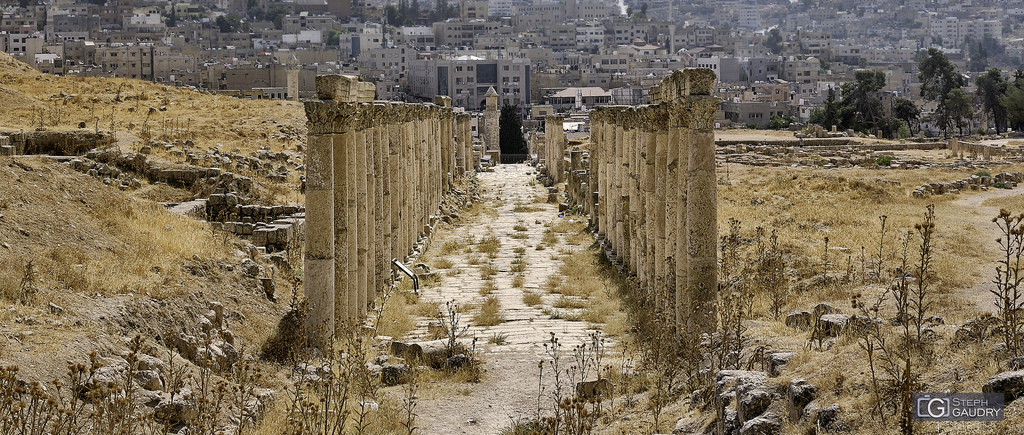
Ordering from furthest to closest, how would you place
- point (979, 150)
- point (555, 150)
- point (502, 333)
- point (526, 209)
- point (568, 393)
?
point (979, 150) < point (555, 150) < point (526, 209) < point (502, 333) < point (568, 393)

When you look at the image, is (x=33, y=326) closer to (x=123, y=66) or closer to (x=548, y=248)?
(x=548, y=248)

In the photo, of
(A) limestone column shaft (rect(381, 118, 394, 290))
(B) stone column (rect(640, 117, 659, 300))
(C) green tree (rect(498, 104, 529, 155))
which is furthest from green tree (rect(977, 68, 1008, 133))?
(A) limestone column shaft (rect(381, 118, 394, 290))

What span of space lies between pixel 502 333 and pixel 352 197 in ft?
9.02

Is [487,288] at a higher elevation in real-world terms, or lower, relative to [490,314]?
lower

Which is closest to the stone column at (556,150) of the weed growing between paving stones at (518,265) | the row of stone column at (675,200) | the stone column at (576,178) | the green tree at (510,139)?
the stone column at (576,178)

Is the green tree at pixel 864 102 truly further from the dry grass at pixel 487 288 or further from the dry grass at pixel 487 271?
the dry grass at pixel 487 288

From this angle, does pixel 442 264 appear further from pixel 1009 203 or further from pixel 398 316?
pixel 1009 203

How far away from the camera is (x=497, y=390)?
12820mm

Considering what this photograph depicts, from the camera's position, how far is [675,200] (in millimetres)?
16141

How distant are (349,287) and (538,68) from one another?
143447 millimetres

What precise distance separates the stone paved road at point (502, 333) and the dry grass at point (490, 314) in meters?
0.11

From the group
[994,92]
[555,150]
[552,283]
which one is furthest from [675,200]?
[994,92]

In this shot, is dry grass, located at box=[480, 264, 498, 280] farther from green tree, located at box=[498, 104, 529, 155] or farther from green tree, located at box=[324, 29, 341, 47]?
green tree, located at box=[324, 29, 341, 47]

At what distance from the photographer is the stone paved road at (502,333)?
11758 millimetres
